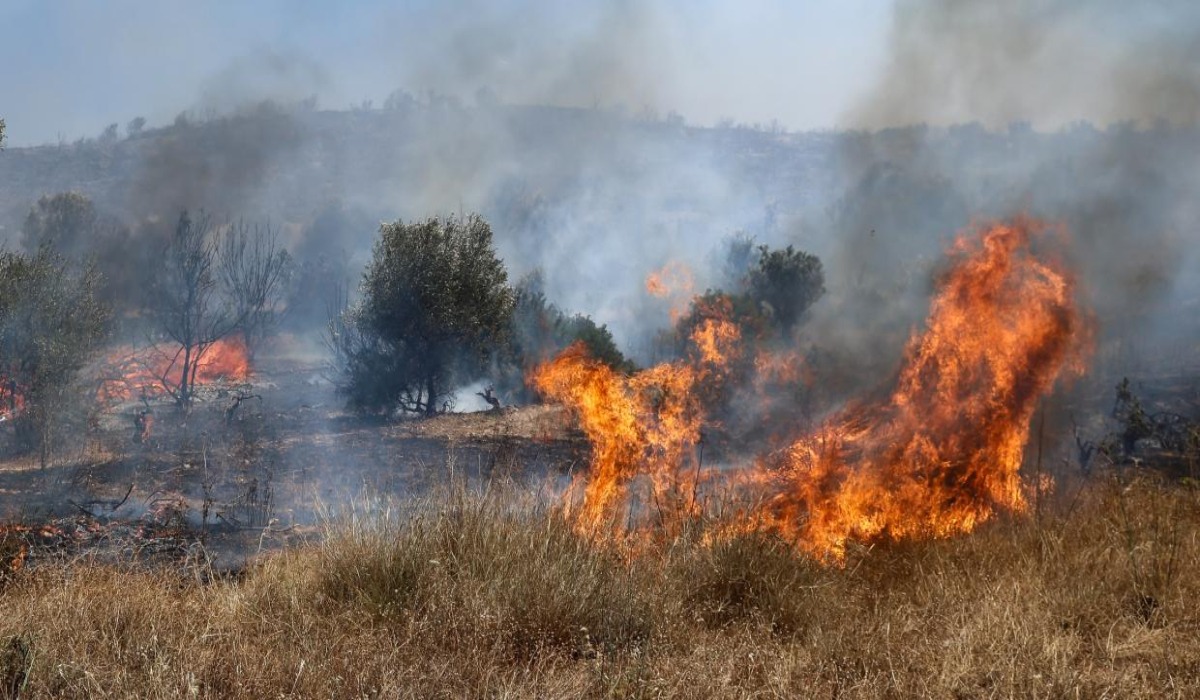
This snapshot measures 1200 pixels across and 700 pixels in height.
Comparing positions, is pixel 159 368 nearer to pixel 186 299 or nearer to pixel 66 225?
pixel 186 299

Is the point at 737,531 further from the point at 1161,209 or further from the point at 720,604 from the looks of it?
the point at 1161,209

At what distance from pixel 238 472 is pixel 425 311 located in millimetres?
6760

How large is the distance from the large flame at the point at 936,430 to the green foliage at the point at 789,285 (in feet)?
53.7

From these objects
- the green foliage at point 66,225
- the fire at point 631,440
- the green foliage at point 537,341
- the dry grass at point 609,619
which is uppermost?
the green foliage at point 66,225

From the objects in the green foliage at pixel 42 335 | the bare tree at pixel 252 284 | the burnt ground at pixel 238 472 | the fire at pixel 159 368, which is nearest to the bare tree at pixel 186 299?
the fire at pixel 159 368


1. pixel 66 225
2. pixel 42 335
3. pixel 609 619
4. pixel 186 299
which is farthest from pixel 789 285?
pixel 66 225

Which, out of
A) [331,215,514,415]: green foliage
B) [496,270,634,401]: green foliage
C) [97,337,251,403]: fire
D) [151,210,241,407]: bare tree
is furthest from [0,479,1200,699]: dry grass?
[97,337,251,403]: fire

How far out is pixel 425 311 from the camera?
1964 centimetres

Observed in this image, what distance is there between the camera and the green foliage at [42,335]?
50.2 feet

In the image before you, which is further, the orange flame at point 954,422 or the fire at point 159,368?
the fire at point 159,368

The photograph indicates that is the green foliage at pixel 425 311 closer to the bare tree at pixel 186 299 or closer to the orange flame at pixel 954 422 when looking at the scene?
the bare tree at pixel 186 299

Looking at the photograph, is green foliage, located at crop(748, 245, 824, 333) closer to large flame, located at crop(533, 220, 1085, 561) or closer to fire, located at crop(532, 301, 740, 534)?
fire, located at crop(532, 301, 740, 534)

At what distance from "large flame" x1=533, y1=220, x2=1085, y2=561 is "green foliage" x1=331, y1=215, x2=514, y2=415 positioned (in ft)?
30.9

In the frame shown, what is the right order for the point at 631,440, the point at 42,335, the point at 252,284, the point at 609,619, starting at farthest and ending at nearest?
the point at 252,284 < the point at 42,335 < the point at 631,440 < the point at 609,619
